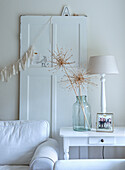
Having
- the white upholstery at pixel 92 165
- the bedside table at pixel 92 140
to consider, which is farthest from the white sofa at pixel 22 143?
the white upholstery at pixel 92 165

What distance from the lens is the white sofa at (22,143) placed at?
221 centimetres

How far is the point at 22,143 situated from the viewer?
7.61 ft

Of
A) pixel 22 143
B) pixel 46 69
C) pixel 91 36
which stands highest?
pixel 91 36

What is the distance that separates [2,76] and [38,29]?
706mm

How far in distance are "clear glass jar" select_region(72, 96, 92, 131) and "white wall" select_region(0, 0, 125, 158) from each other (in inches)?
11.5

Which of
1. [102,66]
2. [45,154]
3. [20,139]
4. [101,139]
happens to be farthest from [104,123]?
[20,139]

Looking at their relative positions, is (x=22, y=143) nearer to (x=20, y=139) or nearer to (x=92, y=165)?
(x=20, y=139)

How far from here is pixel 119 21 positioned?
9.14ft

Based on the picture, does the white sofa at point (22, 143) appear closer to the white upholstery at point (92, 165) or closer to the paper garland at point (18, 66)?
the white upholstery at point (92, 165)

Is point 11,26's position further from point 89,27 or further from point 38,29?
point 89,27

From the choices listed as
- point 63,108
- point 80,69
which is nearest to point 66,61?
point 80,69

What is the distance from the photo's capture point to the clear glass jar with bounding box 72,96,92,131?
2467 mm

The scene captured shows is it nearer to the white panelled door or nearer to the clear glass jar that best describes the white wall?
the white panelled door

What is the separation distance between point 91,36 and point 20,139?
145 cm
